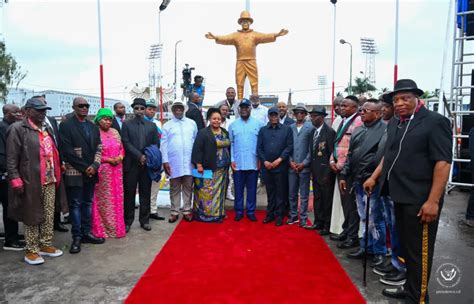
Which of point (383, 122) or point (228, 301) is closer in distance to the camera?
A: point (228, 301)

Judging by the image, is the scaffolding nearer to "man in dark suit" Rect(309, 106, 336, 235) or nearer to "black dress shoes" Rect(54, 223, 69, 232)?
"man in dark suit" Rect(309, 106, 336, 235)

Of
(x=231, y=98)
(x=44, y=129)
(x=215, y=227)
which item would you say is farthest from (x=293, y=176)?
(x=44, y=129)

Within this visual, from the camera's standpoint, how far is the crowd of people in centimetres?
286

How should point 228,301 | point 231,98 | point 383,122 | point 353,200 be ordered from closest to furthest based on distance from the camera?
point 228,301 < point 383,122 < point 353,200 < point 231,98

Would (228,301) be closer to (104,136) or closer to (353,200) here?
(353,200)

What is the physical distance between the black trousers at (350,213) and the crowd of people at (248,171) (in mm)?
13

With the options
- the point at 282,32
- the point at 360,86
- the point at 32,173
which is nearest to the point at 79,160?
the point at 32,173

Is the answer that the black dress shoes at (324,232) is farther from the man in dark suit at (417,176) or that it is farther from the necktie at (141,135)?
the necktie at (141,135)

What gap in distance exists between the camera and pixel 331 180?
16.0 feet

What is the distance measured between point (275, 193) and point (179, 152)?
1588 millimetres

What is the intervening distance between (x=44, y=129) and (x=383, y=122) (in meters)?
3.75

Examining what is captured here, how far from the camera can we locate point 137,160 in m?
5.14

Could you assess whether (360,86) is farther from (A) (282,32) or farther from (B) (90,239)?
(B) (90,239)

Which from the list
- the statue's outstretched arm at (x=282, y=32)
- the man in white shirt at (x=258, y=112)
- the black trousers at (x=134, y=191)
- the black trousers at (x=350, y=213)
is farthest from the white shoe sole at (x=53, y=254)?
the statue's outstretched arm at (x=282, y=32)
